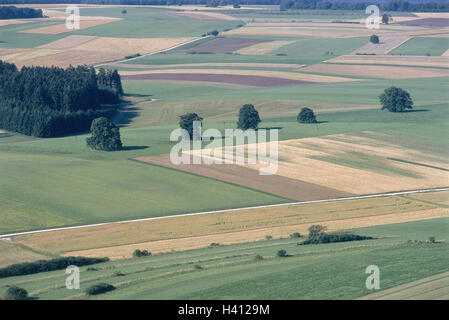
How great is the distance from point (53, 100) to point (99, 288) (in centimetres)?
8276

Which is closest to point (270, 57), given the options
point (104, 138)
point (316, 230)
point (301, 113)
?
point (301, 113)

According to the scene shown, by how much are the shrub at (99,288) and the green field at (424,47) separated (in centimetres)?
15013

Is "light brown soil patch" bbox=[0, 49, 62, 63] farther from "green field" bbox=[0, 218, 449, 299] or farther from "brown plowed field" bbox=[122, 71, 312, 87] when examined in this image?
"green field" bbox=[0, 218, 449, 299]

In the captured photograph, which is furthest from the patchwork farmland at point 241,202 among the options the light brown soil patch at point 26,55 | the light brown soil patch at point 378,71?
the light brown soil patch at point 26,55

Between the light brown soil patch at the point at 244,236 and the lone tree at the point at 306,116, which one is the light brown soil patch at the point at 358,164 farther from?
the lone tree at the point at 306,116

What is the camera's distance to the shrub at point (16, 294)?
43.9 meters

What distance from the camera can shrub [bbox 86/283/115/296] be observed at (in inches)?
1773

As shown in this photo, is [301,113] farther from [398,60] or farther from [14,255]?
[398,60]

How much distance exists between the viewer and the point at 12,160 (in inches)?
3487

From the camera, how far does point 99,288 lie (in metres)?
45.4

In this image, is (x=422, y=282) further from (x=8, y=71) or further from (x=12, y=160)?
(x=8, y=71)

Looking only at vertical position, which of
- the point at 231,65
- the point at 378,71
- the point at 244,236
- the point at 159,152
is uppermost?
the point at 231,65
